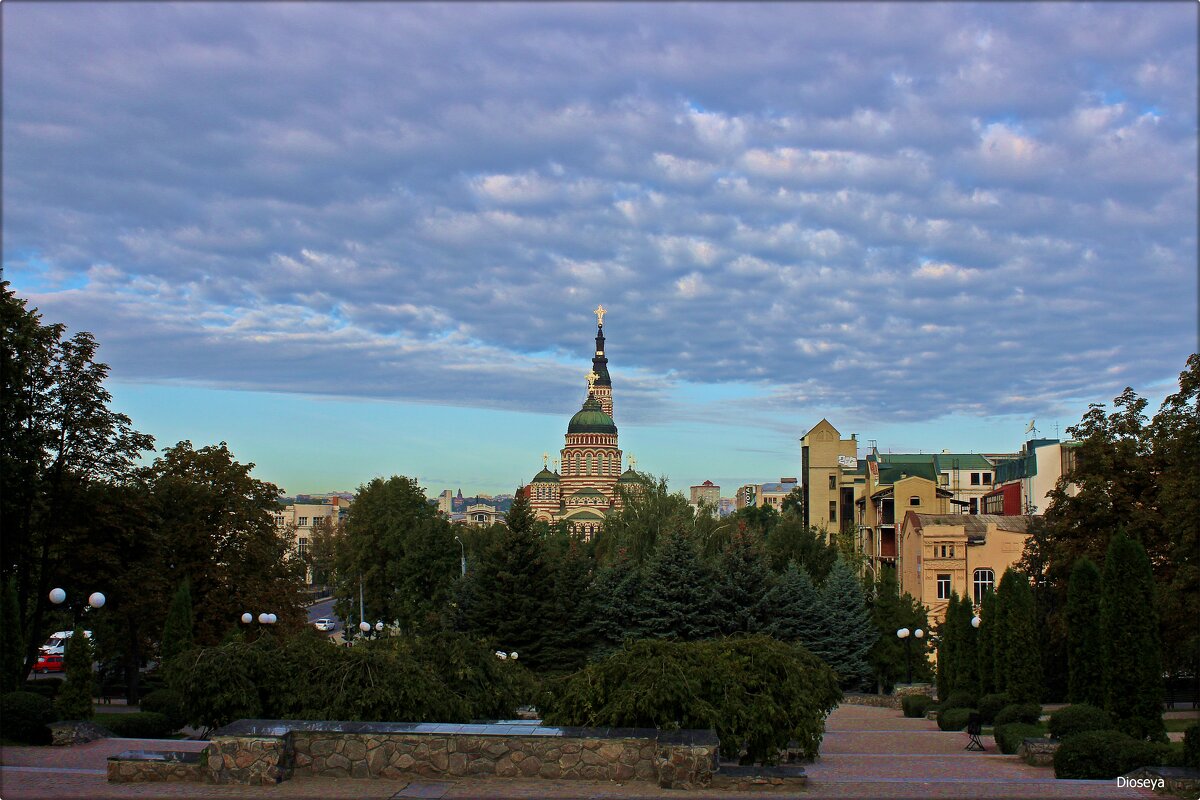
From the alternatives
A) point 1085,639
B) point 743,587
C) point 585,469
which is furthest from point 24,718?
point 585,469

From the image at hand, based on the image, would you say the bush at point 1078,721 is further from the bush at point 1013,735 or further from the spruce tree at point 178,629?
the spruce tree at point 178,629

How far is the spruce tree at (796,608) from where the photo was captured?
36.7m

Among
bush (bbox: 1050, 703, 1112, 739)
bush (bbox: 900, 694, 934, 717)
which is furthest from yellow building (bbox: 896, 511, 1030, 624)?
bush (bbox: 1050, 703, 1112, 739)

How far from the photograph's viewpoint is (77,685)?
55.9 feet

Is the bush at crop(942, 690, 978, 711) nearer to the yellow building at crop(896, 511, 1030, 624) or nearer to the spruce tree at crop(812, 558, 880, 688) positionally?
the spruce tree at crop(812, 558, 880, 688)

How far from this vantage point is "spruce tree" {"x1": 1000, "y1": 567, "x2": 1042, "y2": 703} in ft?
72.1

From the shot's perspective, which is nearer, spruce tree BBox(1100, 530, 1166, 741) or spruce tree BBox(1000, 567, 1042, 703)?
spruce tree BBox(1100, 530, 1166, 741)

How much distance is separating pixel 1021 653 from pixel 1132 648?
20.2 feet

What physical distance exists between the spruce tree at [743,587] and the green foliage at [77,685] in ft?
72.9

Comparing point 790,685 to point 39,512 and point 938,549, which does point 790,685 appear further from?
point 938,549

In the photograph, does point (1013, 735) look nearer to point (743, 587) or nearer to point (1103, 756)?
point (1103, 756)

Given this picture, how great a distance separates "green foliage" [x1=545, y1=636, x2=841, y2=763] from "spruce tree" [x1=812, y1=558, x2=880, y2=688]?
2367 cm

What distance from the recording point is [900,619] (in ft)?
127

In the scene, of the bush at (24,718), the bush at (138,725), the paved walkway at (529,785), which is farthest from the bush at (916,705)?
the bush at (24,718)
